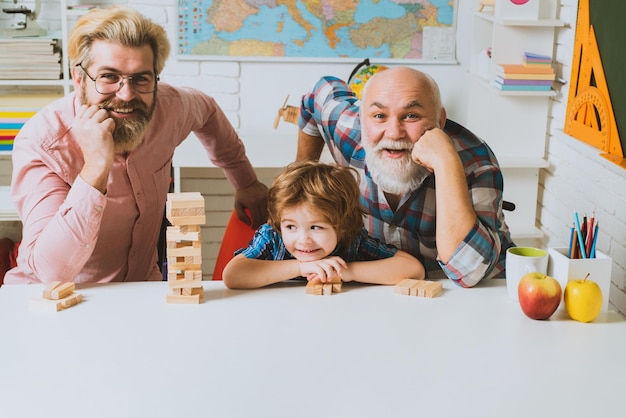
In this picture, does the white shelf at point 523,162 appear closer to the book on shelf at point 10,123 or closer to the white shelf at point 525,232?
the white shelf at point 525,232

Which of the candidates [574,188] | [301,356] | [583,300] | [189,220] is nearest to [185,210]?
[189,220]

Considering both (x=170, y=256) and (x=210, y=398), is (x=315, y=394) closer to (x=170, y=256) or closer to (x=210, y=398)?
(x=210, y=398)

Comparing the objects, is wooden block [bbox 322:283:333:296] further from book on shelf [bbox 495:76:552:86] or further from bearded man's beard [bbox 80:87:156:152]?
book on shelf [bbox 495:76:552:86]

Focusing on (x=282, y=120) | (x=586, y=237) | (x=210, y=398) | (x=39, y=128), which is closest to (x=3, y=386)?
(x=210, y=398)

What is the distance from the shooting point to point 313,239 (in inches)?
75.3

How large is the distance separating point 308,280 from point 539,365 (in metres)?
0.58

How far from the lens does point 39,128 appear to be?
2094 mm

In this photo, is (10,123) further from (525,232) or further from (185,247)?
(525,232)

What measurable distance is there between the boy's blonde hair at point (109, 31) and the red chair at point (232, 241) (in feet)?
1.88

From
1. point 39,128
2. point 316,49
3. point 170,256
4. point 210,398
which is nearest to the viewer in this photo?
point 210,398

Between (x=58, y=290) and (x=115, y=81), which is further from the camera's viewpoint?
(x=115, y=81)

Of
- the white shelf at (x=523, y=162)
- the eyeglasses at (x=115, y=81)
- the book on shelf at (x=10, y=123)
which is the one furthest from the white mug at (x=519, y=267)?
the book on shelf at (x=10, y=123)

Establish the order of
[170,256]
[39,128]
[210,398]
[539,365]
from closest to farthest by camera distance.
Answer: [210,398]
[539,365]
[170,256]
[39,128]

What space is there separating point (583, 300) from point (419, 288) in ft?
1.15
